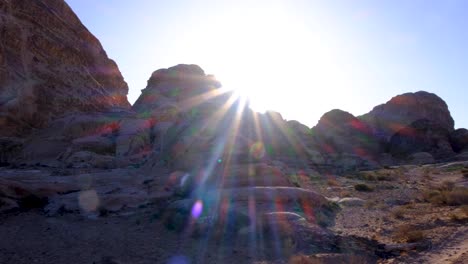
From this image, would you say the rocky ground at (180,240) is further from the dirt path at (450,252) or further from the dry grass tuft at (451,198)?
the dry grass tuft at (451,198)

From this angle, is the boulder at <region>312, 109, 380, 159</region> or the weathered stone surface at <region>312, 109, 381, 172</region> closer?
the weathered stone surface at <region>312, 109, 381, 172</region>

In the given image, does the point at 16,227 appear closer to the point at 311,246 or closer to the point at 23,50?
the point at 311,246

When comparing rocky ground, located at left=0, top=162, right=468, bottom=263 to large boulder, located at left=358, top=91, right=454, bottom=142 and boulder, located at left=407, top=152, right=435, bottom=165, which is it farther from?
large boulder, located at left=358, top=91, right=454, bottom=142

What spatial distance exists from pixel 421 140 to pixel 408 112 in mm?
19542

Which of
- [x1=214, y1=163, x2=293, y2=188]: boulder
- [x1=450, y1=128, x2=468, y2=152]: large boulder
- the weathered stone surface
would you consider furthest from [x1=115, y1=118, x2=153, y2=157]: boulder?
[x1=450, y1=128, x2=468, y2=152]: large boulder

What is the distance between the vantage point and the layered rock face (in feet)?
139

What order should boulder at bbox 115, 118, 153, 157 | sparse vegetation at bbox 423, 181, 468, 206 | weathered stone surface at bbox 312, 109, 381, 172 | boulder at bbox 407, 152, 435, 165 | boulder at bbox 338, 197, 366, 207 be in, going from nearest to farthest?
sparse vegetation at bbox 423, 181, 468, 206
boulder at bbox 338, 197, 366, 207
boulder at bbox 115, 118, 153, 157
weathered stone surface at bbox 312, 109, 381, 172
boulder at bbox 407, 152, 435, 165

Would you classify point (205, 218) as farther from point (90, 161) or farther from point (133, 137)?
point (133, 137)

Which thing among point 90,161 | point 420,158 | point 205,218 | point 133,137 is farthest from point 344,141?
point 205,218

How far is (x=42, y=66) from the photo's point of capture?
48.2 metres

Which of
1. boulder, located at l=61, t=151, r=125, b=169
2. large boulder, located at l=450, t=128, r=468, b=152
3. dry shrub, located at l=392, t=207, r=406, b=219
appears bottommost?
dry shrub, located at l=392, t=207, r=406, b=219

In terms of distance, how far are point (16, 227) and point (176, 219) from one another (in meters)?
4.32

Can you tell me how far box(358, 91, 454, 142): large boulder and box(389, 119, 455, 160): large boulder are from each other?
12683mm

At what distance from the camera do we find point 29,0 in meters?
51.3
